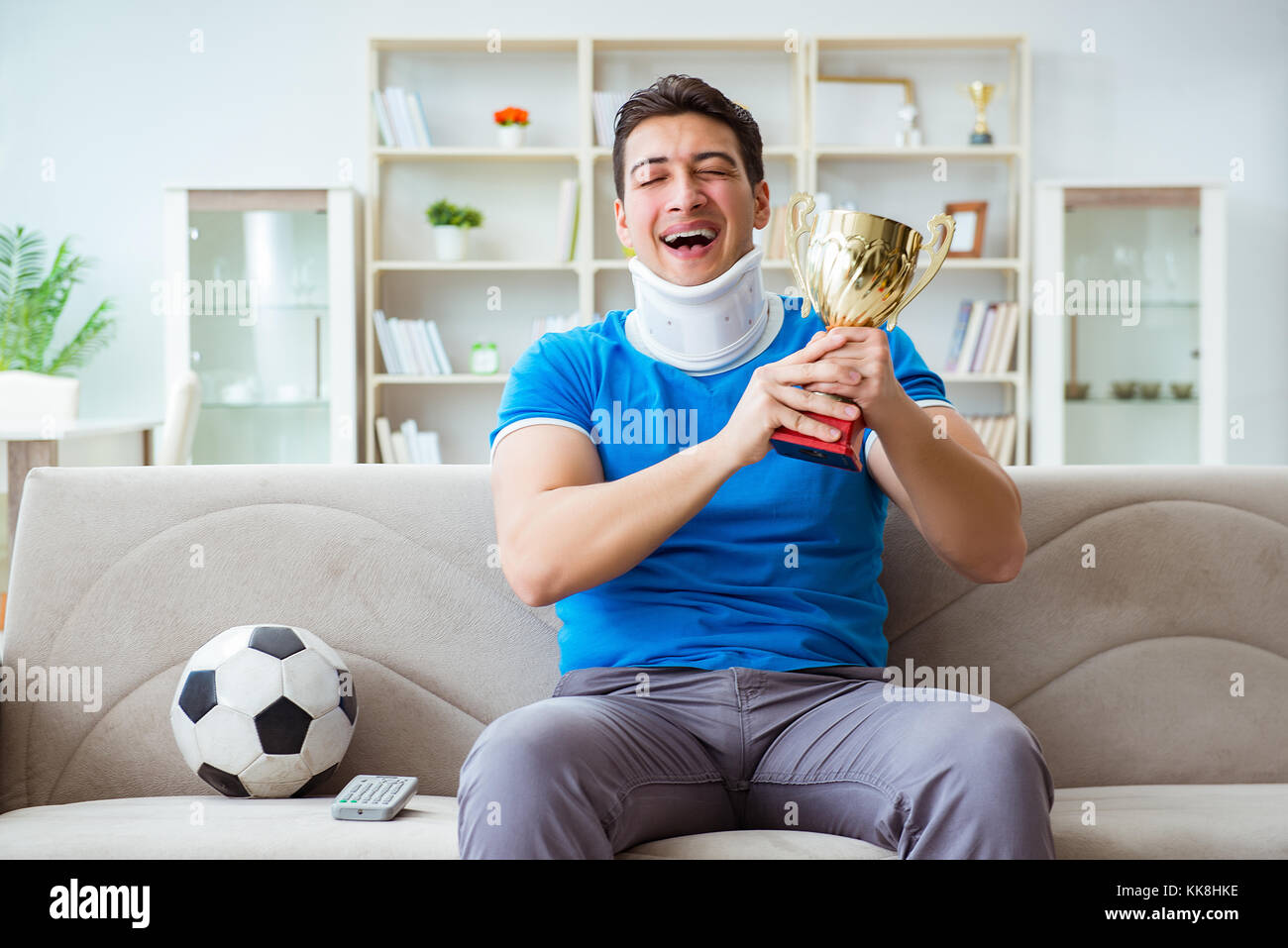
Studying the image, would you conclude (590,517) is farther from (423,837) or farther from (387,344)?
(387,344)

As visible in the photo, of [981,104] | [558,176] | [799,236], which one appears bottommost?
[799,236]

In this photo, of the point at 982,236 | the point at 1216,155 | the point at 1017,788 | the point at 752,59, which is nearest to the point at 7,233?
the point at 752,59

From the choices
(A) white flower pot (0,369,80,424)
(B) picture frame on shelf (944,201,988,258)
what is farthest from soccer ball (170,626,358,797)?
(B) picture frame on shelf (944,201,988,258)

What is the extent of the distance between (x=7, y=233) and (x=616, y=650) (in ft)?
13.6

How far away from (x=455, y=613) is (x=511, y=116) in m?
3.12

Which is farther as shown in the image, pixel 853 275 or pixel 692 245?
pixel 692 245

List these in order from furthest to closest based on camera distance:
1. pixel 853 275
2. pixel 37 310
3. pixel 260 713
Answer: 1. pixel 37 310
2. pixel 260 713
3. pixel 853 275

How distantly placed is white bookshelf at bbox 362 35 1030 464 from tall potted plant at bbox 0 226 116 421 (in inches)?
43.7

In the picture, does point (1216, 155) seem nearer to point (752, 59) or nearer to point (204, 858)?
point (752, 59)

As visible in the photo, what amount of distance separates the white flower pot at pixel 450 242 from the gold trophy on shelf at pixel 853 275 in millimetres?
3303

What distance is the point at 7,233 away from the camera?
4363 mm

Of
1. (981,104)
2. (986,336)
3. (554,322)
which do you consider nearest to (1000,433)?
(986,336)

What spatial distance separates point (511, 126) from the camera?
13.9 feet

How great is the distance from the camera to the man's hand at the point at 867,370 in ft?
3.59
